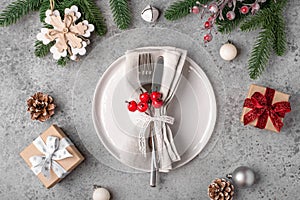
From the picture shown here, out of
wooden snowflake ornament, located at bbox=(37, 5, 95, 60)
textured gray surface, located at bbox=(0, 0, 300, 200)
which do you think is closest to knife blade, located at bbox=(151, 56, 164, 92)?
textured gray surface, located at bbox=(0, 0, 300, 200)

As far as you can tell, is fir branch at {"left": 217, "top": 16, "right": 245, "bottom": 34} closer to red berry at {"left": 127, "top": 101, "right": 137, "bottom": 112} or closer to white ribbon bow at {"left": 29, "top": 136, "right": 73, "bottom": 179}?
red berry at {"left": 127, "top": 101, "right": 137, "bottom": 112}

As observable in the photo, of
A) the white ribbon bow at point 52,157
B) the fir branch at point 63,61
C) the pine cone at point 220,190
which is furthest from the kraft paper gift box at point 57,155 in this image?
the pine cone at point 220,190

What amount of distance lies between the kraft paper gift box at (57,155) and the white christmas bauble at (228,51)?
59cm

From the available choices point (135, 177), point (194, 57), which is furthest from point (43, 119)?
point (194, 57)

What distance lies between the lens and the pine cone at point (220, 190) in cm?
147

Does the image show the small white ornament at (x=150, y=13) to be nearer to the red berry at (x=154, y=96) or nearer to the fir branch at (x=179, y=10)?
the fir branch at (x=179, y=10)

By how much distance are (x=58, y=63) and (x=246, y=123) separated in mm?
668

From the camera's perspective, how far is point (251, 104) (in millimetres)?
1423

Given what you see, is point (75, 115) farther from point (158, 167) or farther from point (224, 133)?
point (224, 133)

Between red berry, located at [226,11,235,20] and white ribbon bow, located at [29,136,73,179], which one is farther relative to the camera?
white ribbon bow, located at [29,136,73,179]

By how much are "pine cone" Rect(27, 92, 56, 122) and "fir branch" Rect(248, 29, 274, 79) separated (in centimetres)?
69

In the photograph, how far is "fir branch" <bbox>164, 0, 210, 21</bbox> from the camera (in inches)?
57.6

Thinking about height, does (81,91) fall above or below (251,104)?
above

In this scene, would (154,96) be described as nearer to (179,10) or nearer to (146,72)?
(146,72)
